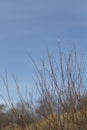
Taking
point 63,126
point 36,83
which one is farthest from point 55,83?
point 63,126

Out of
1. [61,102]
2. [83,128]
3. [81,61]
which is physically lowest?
[83,128]

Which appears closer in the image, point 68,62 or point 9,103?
point 68,62

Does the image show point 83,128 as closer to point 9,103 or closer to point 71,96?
point 71,96

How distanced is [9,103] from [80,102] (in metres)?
1.67

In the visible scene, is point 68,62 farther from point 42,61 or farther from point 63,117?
point 63,117

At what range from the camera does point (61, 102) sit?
32.2 feet

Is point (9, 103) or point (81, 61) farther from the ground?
point (81, 61)

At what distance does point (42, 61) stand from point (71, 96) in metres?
1.03

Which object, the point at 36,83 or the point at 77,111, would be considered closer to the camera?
the point at 36,83

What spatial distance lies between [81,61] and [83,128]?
1.52 meters

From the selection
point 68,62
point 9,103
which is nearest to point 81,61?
point 68,62

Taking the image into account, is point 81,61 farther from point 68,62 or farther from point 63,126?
point 63,126

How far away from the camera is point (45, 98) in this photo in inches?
385

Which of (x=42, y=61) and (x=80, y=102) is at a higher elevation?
(x=42, y=61)
